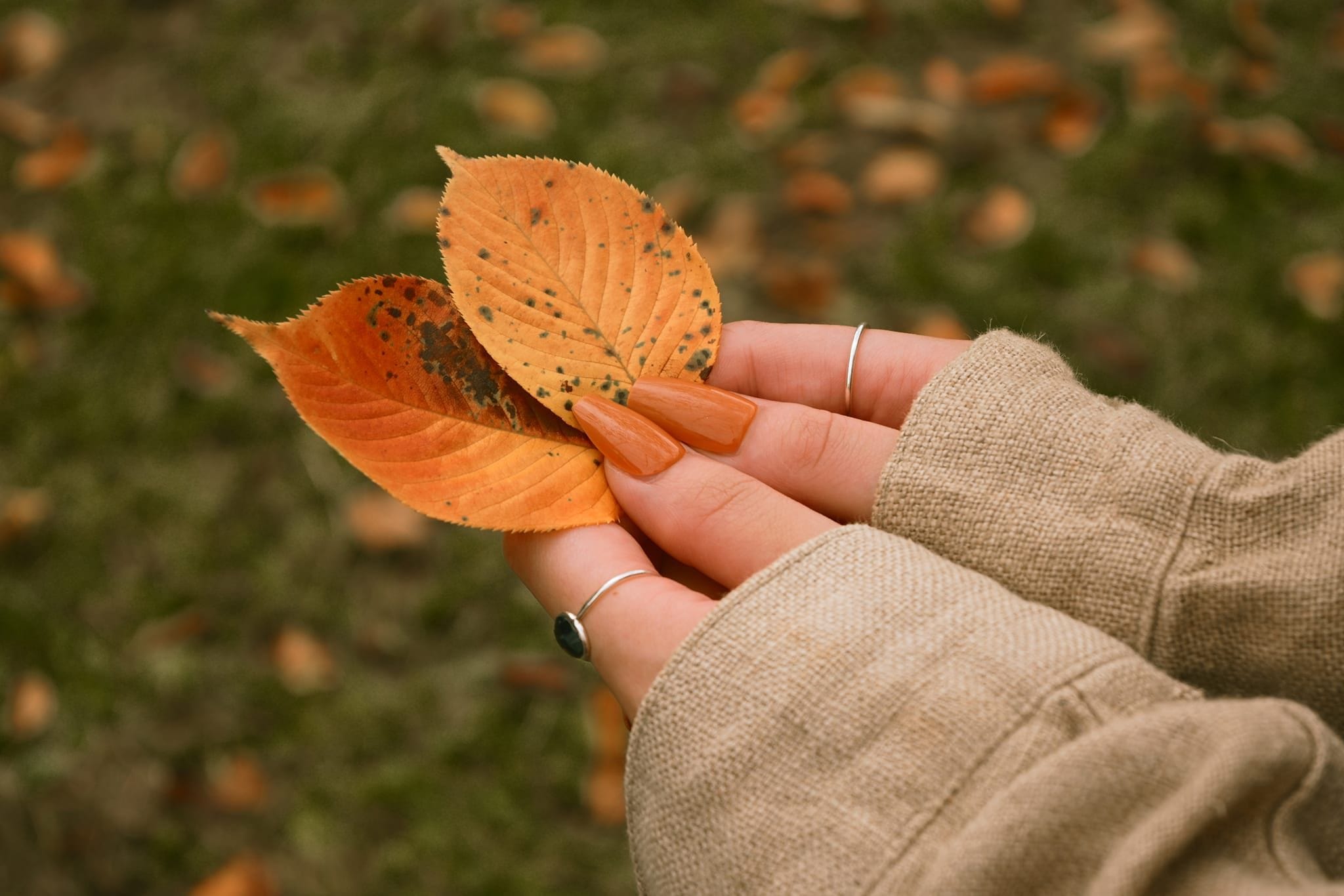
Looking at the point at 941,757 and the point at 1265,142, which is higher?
the point at 1265,142

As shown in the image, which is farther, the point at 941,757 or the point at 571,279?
the point at 571,279

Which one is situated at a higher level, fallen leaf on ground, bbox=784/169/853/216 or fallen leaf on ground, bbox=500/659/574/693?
fallen leaf on ground, bbox=784/169/853/216

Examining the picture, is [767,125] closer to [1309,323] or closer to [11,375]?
[1309,323]

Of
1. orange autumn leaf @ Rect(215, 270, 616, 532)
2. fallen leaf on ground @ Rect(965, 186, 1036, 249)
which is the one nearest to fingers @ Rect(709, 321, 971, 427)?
orange autumn leaf @ Rect(215, 270, 616, 532)

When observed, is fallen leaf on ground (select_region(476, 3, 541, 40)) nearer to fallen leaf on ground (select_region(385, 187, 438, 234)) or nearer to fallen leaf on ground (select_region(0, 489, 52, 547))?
fallen leaf on ground (select_region(385, 187, 438, 234))

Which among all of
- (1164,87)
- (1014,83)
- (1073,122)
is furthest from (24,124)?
(1164,87)

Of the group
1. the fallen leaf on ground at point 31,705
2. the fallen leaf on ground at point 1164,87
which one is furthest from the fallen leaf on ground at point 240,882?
the fallen leaf on ground at point 1164,87

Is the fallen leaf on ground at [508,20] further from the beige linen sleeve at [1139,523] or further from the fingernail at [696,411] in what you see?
the beige linen sleeve at [1139,523]

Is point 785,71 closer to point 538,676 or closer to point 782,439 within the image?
point 538,676
